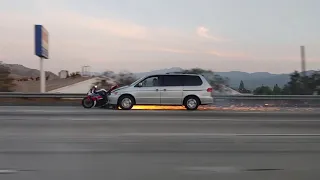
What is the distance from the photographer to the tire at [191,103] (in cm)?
1825

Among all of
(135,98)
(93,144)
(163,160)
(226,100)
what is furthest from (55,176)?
(226,100)

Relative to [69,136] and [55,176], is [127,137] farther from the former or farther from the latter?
[55,176]

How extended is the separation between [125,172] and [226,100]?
1603cm

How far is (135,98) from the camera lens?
1814cm

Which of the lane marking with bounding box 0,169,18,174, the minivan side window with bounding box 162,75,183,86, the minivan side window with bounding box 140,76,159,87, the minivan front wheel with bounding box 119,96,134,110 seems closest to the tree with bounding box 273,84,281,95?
the minivan side window with bounding box 162,75,183,86

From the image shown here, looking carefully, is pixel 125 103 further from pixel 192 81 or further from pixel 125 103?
pixel 192 81

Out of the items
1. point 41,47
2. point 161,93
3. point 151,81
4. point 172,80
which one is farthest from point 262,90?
point 41,47

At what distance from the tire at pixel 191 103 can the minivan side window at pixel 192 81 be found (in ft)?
2.00

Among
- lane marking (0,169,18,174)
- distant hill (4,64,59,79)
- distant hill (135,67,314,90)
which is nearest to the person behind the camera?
lane marking (0,169,18,174)

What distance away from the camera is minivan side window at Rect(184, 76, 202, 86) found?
1847cm

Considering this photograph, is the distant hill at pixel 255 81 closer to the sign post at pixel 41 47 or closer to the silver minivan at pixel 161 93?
the silver minivan at pixel 161 93

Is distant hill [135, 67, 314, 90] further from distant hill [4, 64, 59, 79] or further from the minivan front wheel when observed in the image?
distant hill [4, 64, 59, 79]

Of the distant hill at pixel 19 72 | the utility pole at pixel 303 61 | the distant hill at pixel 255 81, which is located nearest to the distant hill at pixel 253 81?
the distant hill at pixel 255 81

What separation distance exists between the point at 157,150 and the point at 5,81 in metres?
22.6
